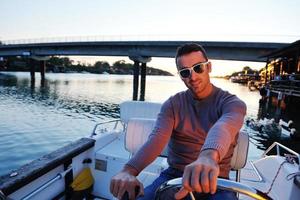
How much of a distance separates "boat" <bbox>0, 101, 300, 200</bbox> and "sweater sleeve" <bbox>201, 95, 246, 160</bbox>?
118 cm

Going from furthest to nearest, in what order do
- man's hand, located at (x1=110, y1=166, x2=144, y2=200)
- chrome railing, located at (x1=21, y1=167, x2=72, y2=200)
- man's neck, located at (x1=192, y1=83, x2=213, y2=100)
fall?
chrome railing, located at (x1=21, y1=167, x2=72, y2=200)
man's neck, located at (x1=192, y1=83, x2=213, y2=100)
man's hand, located at (x1=110, y1=166, x2=144, y2=200)

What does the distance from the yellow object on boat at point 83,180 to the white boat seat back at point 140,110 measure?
6.11 ft

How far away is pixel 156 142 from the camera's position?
7.83ft

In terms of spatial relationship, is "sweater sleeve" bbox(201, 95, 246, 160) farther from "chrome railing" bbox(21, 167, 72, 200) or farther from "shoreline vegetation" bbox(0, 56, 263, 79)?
"shoreline vegetation" bbox(0, 56, 263, 79)

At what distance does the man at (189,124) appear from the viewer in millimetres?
2070

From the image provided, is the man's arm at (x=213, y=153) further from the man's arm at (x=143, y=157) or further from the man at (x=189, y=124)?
the man's arm at (x=143, y=157)

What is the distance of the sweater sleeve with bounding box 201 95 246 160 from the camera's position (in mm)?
1641

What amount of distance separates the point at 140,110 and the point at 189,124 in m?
3.55

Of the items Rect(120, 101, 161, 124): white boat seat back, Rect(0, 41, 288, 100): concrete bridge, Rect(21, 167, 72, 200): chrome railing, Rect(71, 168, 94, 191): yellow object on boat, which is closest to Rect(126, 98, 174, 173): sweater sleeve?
Rect(21, 167, 72, 200): chrome railing

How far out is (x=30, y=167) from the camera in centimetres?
328

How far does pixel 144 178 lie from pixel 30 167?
61.7 inches

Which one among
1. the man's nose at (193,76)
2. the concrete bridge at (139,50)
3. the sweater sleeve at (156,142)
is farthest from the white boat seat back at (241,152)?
the concrete bridge at (139,50)

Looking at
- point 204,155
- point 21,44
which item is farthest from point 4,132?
point 21,44

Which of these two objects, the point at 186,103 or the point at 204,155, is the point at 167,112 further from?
the point at 204,155
